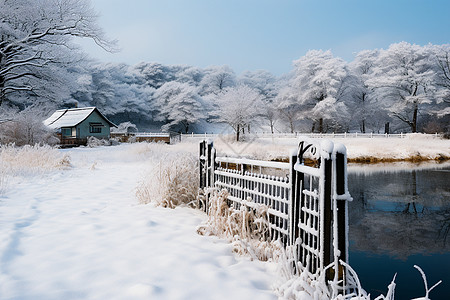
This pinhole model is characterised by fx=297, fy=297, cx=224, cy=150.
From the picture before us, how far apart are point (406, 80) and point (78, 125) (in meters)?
36.6

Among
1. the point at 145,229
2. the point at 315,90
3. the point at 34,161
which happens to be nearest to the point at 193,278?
the point at 145,229

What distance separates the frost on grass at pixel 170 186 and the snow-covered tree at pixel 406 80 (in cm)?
3515

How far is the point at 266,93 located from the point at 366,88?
71.4 feet

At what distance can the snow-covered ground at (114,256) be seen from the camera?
258 cm

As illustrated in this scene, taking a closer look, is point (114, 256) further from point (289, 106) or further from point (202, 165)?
point (289, 106)

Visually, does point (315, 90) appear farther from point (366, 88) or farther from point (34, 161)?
point (34, 161)

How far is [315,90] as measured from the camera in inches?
1443

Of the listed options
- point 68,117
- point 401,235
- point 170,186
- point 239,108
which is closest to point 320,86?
point 239,108

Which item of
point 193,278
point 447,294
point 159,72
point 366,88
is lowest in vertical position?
point 447,294

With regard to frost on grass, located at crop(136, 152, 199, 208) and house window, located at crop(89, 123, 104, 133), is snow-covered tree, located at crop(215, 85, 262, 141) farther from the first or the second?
frost on grass, located at crop(136, 152, 199, 208)

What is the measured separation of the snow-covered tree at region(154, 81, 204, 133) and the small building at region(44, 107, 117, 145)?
473 inches

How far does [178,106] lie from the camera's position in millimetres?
42406

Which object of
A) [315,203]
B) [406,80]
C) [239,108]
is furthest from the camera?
[406,80]

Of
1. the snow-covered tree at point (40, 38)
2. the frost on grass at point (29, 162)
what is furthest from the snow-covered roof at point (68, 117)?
the frost on grass at point (29, 162)
